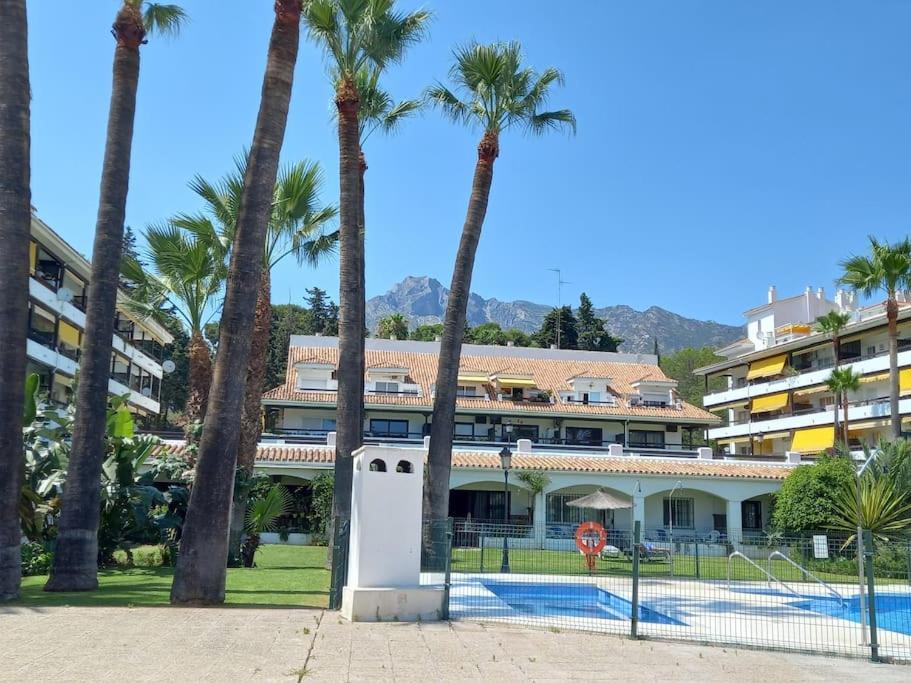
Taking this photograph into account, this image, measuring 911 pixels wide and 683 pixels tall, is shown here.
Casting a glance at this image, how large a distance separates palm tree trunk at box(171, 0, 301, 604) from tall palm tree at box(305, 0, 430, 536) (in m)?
5.32

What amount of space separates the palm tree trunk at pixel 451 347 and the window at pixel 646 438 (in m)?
30.4

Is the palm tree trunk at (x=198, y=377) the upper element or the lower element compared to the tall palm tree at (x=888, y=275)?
lower

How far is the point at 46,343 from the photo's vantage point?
121 feet

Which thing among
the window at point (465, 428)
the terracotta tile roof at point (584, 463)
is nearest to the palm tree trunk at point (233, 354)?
the terracotta tile roof at point (584, 463)

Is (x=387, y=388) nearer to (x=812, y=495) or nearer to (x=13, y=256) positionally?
(x=812, y=495)

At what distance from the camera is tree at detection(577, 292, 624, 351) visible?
8219 centimetres

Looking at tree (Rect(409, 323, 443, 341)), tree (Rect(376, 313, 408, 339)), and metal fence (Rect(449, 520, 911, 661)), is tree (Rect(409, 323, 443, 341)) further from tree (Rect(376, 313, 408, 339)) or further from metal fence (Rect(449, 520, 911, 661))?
metal fence (Rect(449, 520, 911, 661))

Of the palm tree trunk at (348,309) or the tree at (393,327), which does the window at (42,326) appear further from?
the tree at (393,327)

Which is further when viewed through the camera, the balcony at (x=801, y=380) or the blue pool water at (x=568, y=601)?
the balcony at (x=801, y=380)

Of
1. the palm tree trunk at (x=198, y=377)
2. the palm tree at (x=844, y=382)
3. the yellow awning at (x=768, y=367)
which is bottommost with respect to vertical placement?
the palm tree trunk at (x=198, y=377)

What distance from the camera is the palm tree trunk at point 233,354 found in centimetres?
1262

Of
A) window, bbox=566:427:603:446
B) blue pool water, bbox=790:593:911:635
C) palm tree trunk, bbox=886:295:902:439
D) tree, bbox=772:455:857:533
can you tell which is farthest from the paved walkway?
window, bbox=566:427:603:446

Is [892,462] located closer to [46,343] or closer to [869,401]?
[869,401]

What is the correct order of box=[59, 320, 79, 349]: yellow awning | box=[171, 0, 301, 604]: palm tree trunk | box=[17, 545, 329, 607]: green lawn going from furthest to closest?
box=[59, 320, 79, 349]: yellow awning, box=[17, 545, 329, 607]: green lawn, box=[171, 0, 301, 604]: palm tree trunk
